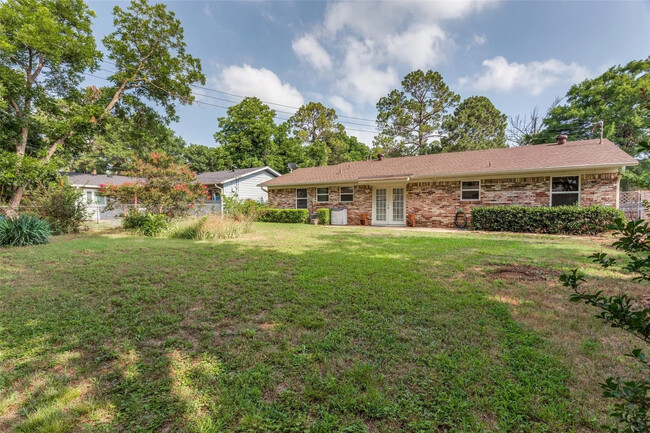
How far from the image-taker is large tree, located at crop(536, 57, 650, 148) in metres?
20.2

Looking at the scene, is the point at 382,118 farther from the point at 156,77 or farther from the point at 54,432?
the point at 54,432

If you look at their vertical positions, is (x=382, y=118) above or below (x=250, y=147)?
above

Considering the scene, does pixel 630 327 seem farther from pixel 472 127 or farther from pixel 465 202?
pixel 472 127

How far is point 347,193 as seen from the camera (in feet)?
50.1

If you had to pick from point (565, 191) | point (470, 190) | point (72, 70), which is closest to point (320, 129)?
point (72, 70)

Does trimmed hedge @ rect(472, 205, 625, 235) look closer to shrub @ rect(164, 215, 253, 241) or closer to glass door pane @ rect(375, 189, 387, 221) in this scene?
glass door pane @ rect(375, 189, 387, 221)

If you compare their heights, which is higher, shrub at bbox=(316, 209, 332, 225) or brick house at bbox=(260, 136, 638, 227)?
brick house at bbox=(260, 136, 638, 227)

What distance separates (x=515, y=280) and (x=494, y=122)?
103 feet

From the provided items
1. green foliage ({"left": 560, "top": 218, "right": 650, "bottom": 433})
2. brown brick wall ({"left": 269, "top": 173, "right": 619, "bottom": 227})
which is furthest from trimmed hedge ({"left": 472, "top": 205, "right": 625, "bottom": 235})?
green foliage ({"left": 560, "top": 218, "right": 650, "bottom": 433})

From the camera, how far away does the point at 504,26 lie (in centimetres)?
1267

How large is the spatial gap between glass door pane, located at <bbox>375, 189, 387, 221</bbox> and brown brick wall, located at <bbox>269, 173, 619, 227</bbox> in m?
0.34

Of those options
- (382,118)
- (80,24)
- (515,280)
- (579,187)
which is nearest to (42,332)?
(515,280)

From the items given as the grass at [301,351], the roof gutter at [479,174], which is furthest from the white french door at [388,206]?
the grass at [301,351]

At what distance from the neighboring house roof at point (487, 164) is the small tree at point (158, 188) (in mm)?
6544
